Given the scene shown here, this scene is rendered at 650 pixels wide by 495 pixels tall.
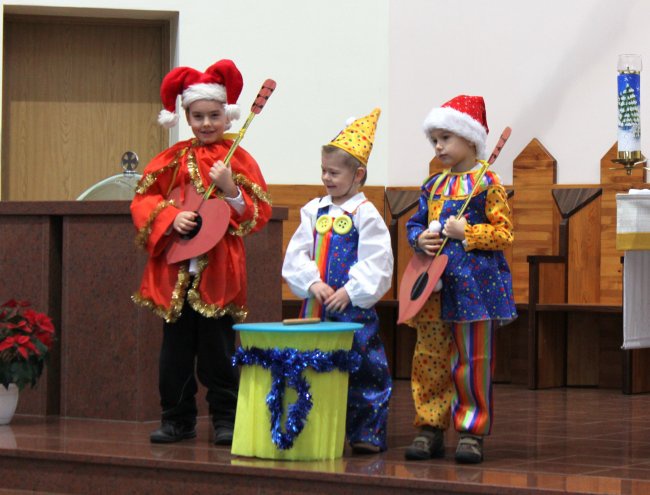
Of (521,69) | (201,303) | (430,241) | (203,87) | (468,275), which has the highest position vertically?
(521,69)

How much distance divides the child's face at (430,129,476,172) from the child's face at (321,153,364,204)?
0.31 metres

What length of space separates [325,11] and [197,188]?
3.57m

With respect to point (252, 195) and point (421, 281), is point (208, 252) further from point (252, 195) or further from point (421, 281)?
point (421, 281)

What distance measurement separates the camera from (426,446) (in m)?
4.36

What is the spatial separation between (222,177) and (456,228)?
862mm

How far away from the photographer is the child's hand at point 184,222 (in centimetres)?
457

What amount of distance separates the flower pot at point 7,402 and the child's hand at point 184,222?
4.08 feet

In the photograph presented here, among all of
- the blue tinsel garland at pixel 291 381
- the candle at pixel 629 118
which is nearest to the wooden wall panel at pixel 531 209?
the candle at pixel 629 118

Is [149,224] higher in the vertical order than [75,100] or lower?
lower

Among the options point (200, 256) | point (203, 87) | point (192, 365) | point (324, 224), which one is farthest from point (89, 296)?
point (324, 224)

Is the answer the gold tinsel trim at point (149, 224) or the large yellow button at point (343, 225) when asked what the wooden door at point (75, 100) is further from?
the large yellow button at point (343, 225)

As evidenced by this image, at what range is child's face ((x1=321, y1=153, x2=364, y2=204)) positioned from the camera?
452 cm

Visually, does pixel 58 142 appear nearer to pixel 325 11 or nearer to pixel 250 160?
pixel 325 11

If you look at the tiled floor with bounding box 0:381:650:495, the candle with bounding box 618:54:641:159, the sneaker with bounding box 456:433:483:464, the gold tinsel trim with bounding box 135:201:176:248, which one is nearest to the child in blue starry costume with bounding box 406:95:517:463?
the sneaker with bounding box 456:433:483:464
